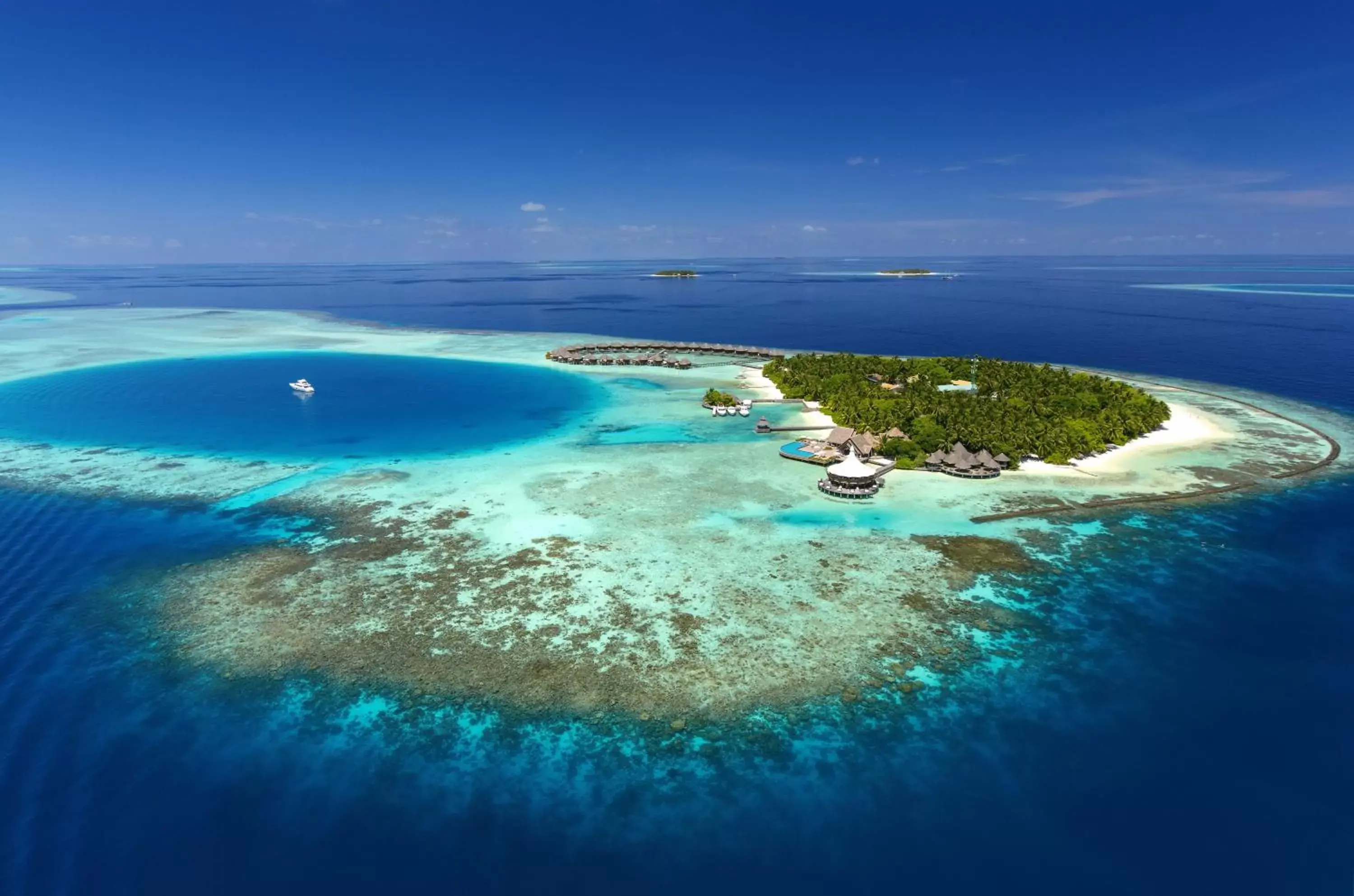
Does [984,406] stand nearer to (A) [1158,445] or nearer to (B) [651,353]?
(A) [1158,445]

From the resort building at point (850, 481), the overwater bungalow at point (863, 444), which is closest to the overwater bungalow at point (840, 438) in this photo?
the overwater bungalow at point (863, 444)

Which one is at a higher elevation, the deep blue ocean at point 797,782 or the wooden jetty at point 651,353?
the wooden jetty at point 651,353

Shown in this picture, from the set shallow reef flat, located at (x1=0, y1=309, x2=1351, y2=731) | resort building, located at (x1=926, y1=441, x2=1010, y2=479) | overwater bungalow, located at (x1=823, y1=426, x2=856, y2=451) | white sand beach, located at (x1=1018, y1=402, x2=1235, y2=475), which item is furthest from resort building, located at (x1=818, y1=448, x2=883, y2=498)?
white sand beach, located at (x1=1018, y1=402, x2=1235, y2=475)

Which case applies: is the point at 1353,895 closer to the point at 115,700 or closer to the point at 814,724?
the point at 814,724

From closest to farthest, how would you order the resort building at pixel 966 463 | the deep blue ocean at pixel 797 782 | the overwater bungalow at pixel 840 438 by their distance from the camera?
the deep blue ocean at pixel 797 782 → the resort building at pixel 966 463 → the overwater bungalow at pixel 840 438

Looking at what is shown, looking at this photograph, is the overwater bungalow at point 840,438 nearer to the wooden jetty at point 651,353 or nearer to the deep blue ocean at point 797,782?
the deep blue ocean at point 797,782

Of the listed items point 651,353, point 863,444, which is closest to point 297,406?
point 651,353

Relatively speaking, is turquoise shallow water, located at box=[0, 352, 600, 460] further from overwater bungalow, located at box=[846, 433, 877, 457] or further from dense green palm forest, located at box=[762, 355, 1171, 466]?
A: overwater bungalow, located at box=[846, 433, 877, 457]
